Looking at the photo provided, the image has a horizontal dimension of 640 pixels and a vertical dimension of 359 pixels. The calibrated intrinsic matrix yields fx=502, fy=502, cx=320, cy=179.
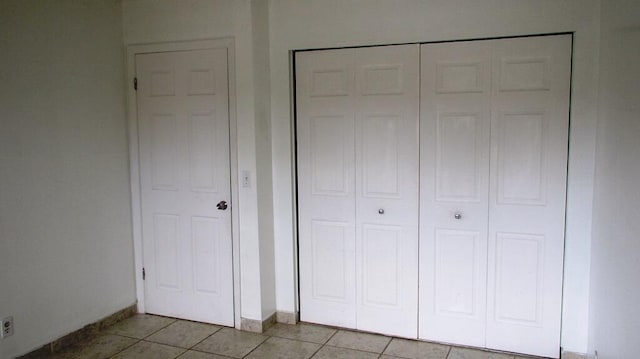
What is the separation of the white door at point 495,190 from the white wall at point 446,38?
0.07 metres

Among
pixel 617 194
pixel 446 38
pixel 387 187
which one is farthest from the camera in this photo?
pixel 387 187

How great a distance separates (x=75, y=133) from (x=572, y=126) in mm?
3208

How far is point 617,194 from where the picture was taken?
8.20 ft

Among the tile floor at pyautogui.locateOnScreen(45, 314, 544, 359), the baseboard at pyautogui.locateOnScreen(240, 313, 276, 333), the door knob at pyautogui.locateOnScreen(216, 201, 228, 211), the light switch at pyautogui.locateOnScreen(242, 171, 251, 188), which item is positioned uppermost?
the light switch at pyautogui.locateOnScreen(242, 171, 251, 188)

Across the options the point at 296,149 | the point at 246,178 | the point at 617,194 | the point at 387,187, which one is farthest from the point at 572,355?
the point at 246,178

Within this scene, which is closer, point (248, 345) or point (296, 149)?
point (248, 345)

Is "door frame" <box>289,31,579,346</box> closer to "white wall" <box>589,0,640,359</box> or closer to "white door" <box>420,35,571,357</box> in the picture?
"white door" <box>420,35,571,357</box>

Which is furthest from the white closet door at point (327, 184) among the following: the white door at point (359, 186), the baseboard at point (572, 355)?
the baseboard at point (572, 355)

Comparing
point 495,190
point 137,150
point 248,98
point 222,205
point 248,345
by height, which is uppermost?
point 248,98

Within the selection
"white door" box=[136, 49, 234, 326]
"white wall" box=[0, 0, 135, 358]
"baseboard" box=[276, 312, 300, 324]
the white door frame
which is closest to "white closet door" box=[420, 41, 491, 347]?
"baseboard" box=[276, 312, 300, 324]

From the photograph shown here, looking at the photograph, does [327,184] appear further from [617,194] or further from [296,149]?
[617,194]

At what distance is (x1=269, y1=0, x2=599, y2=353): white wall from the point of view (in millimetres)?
2953

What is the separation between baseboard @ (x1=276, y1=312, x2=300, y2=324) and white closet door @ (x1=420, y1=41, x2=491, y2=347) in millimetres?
991

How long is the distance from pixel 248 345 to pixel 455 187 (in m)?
1.76
